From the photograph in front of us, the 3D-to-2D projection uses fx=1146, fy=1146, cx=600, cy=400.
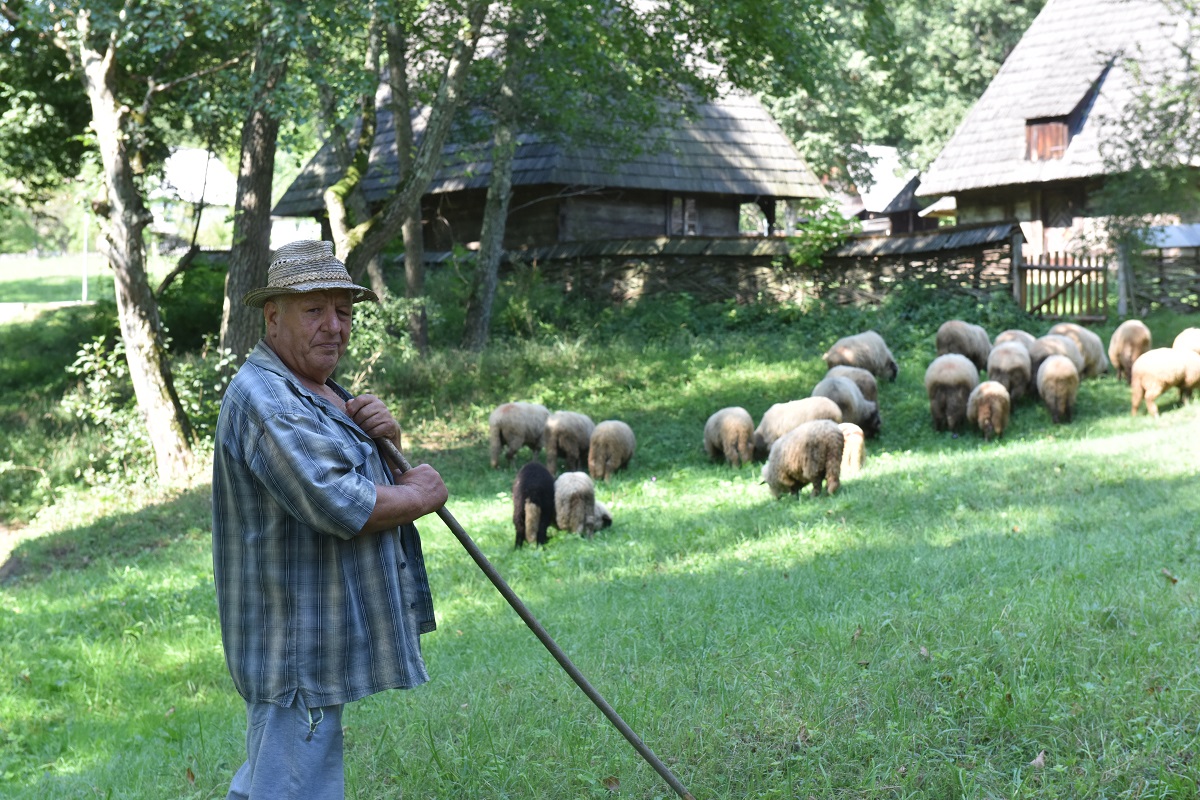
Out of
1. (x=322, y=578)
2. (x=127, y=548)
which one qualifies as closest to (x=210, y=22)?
(x=127, y=548)

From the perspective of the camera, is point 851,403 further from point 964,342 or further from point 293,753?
point 293,753

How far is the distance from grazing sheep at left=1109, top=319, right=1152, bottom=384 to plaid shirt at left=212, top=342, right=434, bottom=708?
16.2 metres

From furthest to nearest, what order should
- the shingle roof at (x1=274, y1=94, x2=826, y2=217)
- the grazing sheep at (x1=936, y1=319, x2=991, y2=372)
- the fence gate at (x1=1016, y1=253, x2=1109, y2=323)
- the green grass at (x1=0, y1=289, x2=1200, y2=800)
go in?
the shingle roof at (x1=274, y1=94, x2=826, y2=217) < the fence gate at (x1=1016, y1=253, x2=1109, y2=323) < the grazing sheep at (x1=936, y1=319, x2=991, y2=372) < the green grass at (x1=0, y1=289, x2=1200, y2=800)

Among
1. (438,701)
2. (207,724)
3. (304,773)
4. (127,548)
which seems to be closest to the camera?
(304,773)

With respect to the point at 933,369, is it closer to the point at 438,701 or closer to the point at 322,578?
the point at 438,701

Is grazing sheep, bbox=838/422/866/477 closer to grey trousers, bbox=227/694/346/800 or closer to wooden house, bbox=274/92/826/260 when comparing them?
grey trousers, bbox=227/694/346/800

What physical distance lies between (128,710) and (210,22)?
8684 mm

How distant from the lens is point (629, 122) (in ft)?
70.9

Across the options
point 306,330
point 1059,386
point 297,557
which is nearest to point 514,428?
point 1059,386

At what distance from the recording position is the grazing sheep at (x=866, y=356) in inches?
707

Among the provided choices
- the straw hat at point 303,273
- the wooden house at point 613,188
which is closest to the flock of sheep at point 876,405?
the straw hat at point 303,273

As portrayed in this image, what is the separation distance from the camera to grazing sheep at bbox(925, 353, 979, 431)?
604 inches

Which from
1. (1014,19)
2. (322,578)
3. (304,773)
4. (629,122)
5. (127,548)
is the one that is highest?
(1014,19)

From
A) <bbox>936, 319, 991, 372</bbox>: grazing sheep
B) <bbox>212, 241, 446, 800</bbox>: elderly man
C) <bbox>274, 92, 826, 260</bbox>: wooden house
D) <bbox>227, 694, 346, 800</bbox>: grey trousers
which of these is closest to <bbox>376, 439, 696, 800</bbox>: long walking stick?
<bbox>212, 241, 446, 800</bbox>: elderly man
